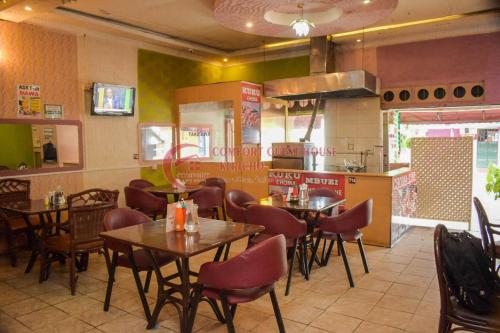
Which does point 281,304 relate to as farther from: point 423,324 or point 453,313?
point 453,313

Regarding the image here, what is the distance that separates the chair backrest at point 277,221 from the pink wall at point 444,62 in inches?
154

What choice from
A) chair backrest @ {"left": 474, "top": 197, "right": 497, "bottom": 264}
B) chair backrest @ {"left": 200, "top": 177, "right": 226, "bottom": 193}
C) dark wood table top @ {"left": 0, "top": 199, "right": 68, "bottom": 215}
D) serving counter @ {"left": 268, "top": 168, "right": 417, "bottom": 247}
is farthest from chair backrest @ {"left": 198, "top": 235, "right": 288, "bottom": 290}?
chair backrest @ {"left": 200, "top": 177, "right": 226, "bottom": 193}

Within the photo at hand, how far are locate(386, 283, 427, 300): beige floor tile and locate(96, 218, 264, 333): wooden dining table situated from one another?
1.58m

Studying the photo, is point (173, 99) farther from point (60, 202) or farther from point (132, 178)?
point (60, 202)

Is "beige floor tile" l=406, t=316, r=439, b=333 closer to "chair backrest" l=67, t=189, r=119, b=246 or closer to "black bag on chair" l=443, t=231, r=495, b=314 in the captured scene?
"black bag on chair" l=443, t=231, r=495, b=314

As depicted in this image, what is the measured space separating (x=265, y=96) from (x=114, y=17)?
260cm

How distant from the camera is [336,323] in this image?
2920 mm

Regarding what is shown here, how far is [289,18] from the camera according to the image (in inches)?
187

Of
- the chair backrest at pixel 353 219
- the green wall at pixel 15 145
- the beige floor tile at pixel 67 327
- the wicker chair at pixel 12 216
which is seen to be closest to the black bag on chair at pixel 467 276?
the chair backrest at pixel 353 219

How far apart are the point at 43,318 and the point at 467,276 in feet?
9.99

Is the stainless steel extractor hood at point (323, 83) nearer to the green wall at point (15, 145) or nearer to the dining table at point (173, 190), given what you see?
the dining table at point (173, 190)

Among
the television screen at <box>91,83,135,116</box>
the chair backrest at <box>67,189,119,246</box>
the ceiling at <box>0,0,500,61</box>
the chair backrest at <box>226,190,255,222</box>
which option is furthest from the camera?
the television screen at <box>91,83,135,116</box>

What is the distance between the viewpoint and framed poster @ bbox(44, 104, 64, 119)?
17.2 feet

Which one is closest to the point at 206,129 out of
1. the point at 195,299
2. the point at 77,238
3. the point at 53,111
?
the point at 53,111
